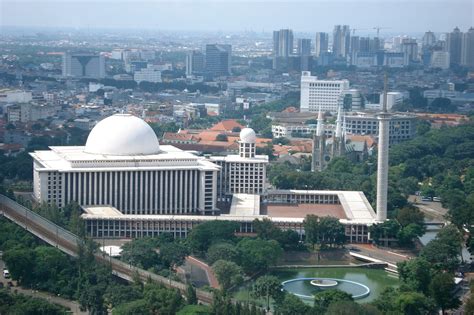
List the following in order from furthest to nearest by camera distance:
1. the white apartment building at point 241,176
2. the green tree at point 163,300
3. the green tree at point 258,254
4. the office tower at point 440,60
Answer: the office tower at point 440,60
the white apartment building at point 241,176
the green tree at point 258,254
the green tree at point 163,300

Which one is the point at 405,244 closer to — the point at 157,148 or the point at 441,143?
the point at 157,148

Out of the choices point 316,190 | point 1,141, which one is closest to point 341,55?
point 1,141

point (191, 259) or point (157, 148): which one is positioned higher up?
point (157, 148)

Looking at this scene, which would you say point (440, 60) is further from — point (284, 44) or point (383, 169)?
point (383, 169)

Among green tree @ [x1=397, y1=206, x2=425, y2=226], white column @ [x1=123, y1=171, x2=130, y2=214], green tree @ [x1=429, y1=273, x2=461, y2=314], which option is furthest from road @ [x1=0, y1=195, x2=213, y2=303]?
green tree @ [x1=397, y1=206, x2=425, y2=226]

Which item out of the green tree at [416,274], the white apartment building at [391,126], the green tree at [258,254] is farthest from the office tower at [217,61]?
the green tree at [416,274]

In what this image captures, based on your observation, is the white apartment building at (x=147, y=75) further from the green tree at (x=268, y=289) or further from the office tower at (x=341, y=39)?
the green tree at (x=268, y=289)

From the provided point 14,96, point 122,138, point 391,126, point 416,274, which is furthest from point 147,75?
point 416,274
